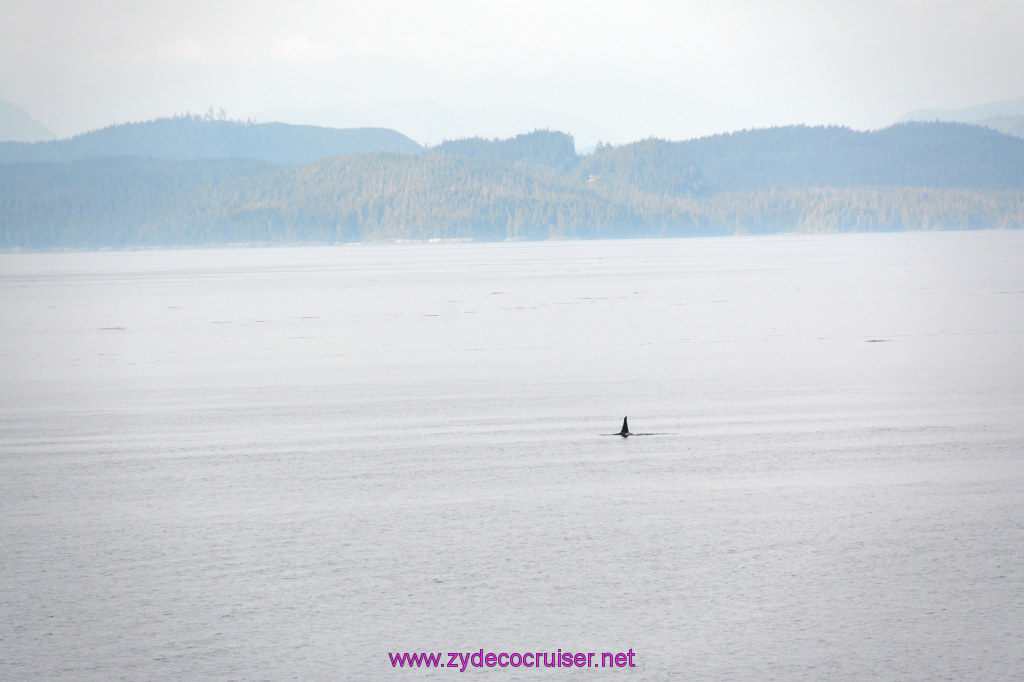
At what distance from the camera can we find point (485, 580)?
8.71 m

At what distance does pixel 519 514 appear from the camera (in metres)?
10.8

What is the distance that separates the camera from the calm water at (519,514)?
7.40 m

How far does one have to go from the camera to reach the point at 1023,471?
40.1 ft

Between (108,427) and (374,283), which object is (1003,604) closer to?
(108,427)

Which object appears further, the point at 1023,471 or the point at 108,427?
the point at 108,427

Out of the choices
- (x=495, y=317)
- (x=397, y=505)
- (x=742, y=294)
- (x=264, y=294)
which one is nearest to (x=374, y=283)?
(x=264, y=294)

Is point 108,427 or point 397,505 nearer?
point 397,505

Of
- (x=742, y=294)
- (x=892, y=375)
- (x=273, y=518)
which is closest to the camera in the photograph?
(x=273, y=518)

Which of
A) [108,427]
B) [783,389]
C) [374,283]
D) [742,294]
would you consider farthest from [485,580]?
[374,283]

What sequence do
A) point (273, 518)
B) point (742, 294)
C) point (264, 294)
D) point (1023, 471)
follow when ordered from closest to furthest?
point (273, 518), point (1023, 471), point (742, 294), point (264, 294)

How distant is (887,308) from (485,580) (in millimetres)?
34728

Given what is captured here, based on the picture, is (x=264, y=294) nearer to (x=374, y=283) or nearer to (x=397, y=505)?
(x=374, y=283)

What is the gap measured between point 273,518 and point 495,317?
2893 cm

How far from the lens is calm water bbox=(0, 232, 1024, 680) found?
7402 millimetres
